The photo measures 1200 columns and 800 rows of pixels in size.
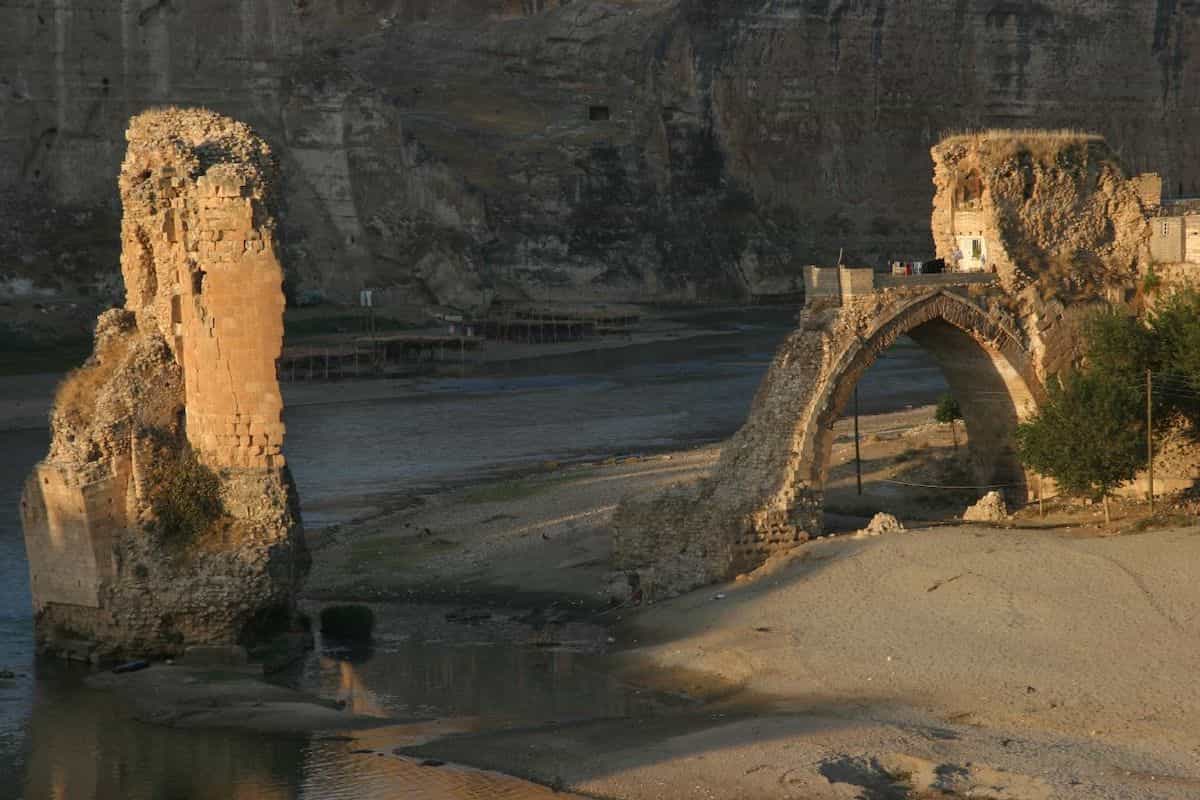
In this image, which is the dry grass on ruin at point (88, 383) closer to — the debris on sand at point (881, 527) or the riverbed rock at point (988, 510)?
the debris on sand at point (881, 527)

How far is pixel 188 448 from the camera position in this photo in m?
25.4

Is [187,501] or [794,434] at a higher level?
[794,434]

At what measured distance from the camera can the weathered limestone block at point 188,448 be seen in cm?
2486

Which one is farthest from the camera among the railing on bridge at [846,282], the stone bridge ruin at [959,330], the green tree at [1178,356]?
the railing on bridge at [846,282]

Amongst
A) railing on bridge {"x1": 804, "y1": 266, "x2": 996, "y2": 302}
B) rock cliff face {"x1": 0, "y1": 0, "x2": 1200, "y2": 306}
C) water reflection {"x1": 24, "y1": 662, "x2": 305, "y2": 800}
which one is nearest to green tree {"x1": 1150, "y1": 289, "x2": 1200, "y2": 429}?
railing on bridge {"x1": 804, "y1": 266, "x2": 996, "y2": 302}

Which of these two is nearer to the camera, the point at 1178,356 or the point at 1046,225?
the point at 1178,356

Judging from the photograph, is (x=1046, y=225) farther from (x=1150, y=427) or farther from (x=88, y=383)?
(x=88, y=383)

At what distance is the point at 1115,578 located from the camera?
23.9m

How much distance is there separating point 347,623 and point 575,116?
81.8 meters

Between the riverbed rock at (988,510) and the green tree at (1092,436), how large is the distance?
899mm

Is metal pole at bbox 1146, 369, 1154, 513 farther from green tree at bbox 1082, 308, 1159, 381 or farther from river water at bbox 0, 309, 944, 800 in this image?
river water at bbox 0, 309, 944, 800

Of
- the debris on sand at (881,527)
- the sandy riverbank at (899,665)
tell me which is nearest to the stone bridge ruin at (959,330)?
the debris on sand at (881,527)

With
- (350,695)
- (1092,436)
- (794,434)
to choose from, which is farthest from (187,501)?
(1092,436)

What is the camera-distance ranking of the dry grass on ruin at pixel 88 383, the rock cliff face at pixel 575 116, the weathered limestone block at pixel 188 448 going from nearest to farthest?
the weathered limestone block at pixel 188 448 → the dry grass on ruin at pixel 88 383 → the rock cliff face at pixel 575 116
